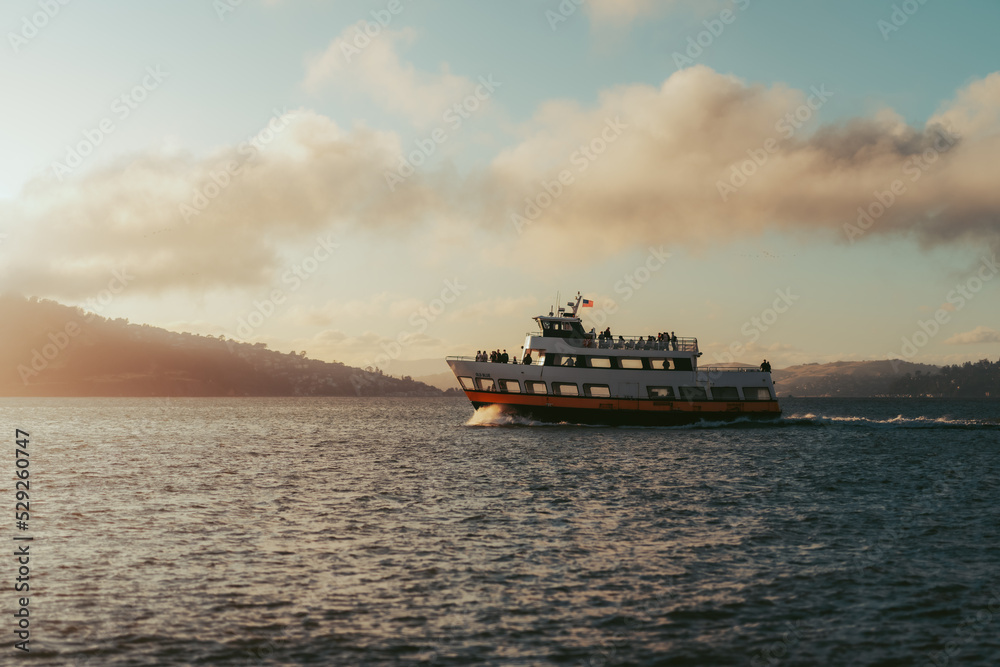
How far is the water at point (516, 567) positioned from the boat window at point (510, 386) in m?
18.5

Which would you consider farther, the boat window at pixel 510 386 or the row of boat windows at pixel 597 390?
the boat window at pixel 510 386

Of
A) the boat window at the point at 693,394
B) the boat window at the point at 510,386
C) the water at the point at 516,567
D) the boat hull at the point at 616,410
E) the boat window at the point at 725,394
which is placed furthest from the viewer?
the boat window at the point at 725,394

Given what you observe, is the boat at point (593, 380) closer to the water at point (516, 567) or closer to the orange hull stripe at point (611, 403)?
the orange hull stripe at point (611, 403)

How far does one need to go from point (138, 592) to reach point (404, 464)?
25.4 meters

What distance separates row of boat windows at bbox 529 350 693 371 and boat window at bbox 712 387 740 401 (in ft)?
11.0

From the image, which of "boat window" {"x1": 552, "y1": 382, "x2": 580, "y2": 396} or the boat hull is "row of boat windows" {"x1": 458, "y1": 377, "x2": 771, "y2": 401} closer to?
"boat window" {"x1": 552, "y1": 382, "x2": 580, "y2": 396}

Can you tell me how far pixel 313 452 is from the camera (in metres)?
50.4

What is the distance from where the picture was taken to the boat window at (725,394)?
190 ft

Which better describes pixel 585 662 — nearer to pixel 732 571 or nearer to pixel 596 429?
pixel 732 571

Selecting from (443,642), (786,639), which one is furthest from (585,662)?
(786,639)

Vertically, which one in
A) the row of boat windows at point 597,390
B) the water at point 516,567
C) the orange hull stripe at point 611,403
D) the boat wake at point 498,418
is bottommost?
the water at point 516,567

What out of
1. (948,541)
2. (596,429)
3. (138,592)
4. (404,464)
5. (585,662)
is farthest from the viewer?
(596,429)

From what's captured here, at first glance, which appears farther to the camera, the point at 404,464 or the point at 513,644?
the point at 404,464

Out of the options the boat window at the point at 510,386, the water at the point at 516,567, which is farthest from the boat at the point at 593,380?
the water at the point at 516,567
